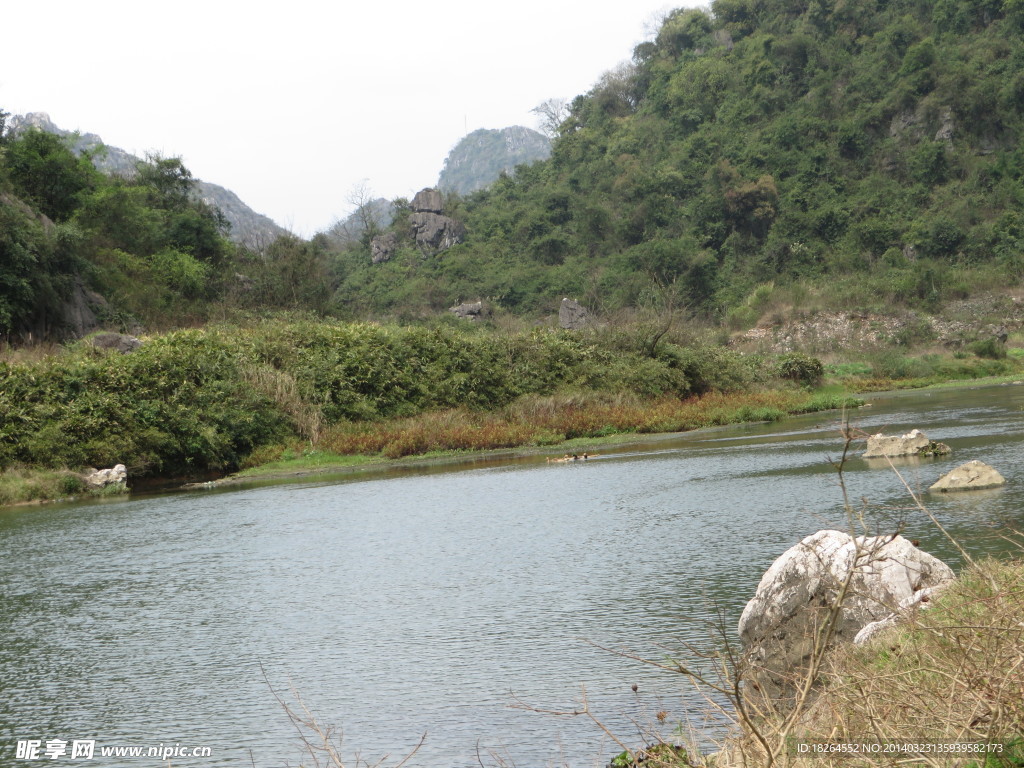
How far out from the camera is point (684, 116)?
3194 inches

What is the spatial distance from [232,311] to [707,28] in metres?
63.0

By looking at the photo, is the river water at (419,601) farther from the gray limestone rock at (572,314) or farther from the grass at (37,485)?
the gray limestone rock at (572,314)

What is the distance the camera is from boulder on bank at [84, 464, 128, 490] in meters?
23.3

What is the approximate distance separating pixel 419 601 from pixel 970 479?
7.57 metres

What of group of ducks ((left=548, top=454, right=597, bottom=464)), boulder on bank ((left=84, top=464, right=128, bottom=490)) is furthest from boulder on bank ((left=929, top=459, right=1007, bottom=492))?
boulder on bank ((left=84, top=464, right=128, bottom=490))

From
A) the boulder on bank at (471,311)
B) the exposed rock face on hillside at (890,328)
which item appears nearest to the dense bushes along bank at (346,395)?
the exposed rock face on hillside at (890,328)

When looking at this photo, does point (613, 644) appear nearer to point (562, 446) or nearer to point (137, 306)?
point (562, 446)

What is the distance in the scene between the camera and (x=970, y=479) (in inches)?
520

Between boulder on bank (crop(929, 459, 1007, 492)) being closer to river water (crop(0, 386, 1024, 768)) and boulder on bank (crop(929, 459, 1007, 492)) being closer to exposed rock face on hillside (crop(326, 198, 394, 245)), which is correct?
river water (crop(0, 386, 1024, 768))

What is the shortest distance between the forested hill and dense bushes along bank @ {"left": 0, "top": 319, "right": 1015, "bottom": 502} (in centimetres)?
2485

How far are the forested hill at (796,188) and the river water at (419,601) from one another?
43350mm

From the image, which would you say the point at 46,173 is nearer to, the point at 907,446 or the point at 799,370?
the point at 799,370

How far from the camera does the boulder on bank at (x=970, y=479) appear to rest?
43.1 ft

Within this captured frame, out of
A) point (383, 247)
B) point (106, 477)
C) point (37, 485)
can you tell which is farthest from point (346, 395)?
point (383, 247)
